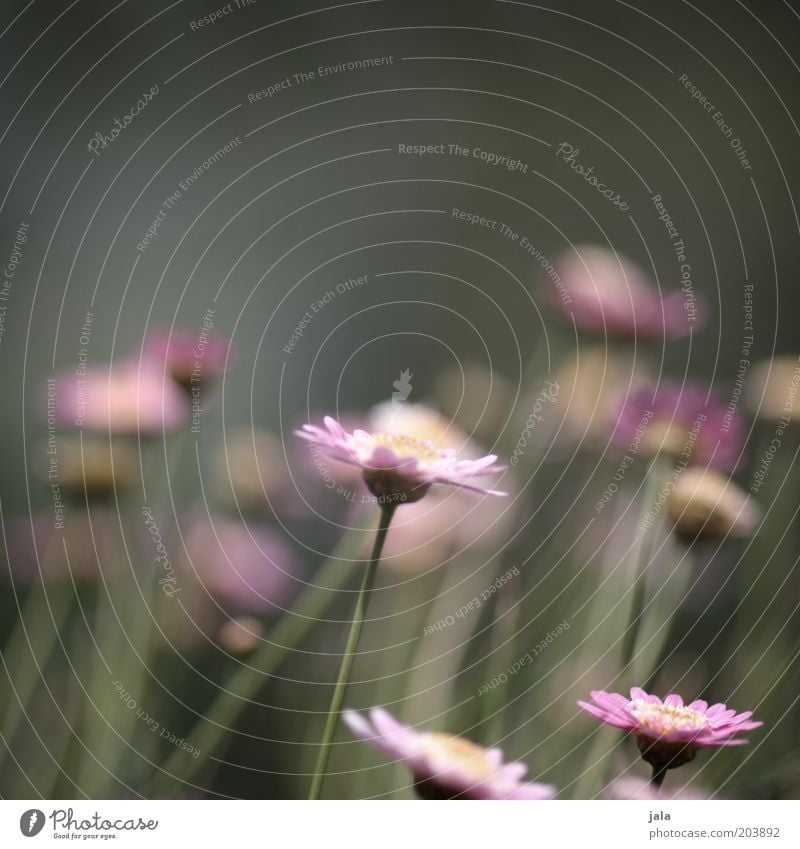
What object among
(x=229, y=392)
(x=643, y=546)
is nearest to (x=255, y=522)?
(x=229, y=392)

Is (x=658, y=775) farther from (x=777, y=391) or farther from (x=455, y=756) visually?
(x=777, y=391)


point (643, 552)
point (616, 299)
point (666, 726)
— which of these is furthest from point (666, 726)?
point (616, 299)

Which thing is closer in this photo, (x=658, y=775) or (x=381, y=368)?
(x=658, y=775)

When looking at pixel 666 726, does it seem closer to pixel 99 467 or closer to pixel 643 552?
pixel 643 552

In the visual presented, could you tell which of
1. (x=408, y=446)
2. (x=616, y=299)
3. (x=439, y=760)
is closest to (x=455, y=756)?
(x=439, y=760)

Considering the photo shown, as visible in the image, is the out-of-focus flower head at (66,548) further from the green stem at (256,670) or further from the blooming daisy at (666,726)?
the blooming daisy at (666,726)

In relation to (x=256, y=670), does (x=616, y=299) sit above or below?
above
